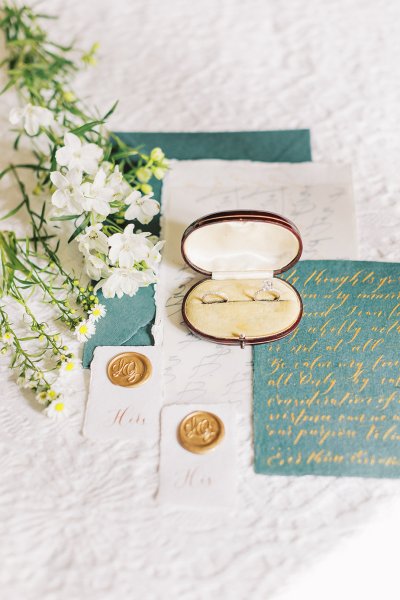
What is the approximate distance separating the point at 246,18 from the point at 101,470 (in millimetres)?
898

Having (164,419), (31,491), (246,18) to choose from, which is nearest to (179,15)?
(246,18)

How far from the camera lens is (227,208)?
96 centimetres

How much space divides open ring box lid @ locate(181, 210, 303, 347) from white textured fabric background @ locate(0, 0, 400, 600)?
14 cm

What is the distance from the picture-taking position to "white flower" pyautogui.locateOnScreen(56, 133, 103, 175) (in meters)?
0.79

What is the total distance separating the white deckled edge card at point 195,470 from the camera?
2.45 feet

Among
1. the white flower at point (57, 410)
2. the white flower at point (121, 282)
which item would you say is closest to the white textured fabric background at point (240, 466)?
the white flower at point (57, 410)

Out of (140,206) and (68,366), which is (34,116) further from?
(68,366)

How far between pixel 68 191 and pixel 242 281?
0.89 feet

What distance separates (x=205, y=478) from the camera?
0.75m

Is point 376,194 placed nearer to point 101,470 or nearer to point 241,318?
point 241,318

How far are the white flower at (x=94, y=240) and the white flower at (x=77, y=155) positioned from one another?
0.26ft

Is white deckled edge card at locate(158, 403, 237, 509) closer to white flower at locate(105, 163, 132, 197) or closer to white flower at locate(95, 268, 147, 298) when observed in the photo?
white flower at locate(95, 268, 147, 298)

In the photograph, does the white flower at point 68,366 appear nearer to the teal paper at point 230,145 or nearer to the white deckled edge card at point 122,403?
the white deckled edge card at point 122,403

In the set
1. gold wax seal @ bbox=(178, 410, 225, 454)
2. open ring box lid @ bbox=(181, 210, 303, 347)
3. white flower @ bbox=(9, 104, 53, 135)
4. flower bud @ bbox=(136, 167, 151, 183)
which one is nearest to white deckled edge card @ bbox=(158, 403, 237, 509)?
gold wax seal @ bbox=(178, 410, 225, 454)
